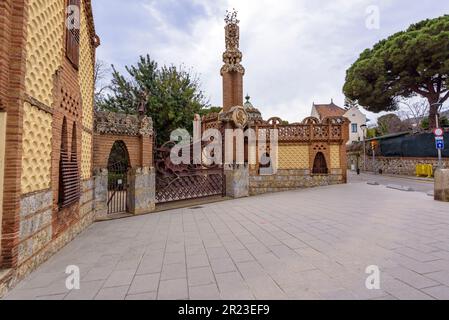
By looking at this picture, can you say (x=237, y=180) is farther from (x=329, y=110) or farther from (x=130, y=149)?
(x=329, y=110)

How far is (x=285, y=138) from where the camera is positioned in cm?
1324

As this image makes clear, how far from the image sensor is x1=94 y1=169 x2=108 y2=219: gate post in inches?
265

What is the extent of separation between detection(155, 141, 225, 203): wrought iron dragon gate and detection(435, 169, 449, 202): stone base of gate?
799 centimetres

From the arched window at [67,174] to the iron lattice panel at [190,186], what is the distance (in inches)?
151

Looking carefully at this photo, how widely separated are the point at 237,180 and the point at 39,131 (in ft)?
27.7

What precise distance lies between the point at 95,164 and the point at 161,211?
2.63m

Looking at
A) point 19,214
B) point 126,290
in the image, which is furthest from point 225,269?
point 19,214

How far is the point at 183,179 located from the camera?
9.66m

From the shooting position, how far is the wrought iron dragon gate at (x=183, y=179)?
8.95 meters

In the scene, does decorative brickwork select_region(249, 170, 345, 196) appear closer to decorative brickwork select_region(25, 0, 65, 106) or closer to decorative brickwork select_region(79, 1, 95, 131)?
decorative brickwork select_region(79, 1, 95, 131)

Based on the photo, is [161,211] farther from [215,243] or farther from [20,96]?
[20,96]

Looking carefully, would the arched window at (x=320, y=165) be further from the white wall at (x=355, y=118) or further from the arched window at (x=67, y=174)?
the white wall at (x=355, y=118)

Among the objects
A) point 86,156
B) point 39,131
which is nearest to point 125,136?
point 86,156

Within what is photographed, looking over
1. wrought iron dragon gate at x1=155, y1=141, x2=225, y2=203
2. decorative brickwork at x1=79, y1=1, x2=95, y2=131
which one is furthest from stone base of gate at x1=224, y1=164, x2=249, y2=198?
decorative brickwork at x1=79, y1=1, x2=95, y2=131
